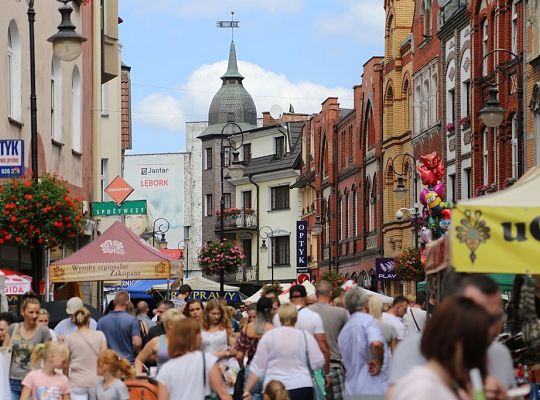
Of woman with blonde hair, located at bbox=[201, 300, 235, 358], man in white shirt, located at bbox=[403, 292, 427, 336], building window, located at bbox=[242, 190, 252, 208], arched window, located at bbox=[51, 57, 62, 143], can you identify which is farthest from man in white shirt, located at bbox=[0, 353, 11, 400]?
building window, located at bbox=[242, 190, 252, 208]

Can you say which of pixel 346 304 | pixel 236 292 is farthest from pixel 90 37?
pixel 346 304

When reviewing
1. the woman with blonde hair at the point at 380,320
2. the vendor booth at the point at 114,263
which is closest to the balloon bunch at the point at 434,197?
the vendor booth at the point at 114,263

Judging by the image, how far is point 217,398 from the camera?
12.1 metres

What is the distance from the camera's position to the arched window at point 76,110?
36.0m

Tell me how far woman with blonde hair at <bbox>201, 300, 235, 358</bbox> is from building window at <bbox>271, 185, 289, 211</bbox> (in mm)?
75915

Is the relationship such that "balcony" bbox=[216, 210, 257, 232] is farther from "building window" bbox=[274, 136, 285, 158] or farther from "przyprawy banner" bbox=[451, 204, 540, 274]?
"przyprawy banner" bbox=[451, 204, 540, 274]

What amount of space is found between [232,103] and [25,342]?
9321 cm

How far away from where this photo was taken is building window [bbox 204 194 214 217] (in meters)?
102

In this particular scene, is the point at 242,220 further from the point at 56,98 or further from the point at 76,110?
the point at 56,98

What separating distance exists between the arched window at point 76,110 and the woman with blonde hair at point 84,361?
66.8 ft

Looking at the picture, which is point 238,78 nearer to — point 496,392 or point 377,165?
point 377,165

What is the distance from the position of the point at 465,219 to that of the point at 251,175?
83.7 metres

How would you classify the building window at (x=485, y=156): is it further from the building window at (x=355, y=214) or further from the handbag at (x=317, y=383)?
the handbag at (x=317, y=383)

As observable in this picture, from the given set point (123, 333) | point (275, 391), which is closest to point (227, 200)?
point (123, 333)
